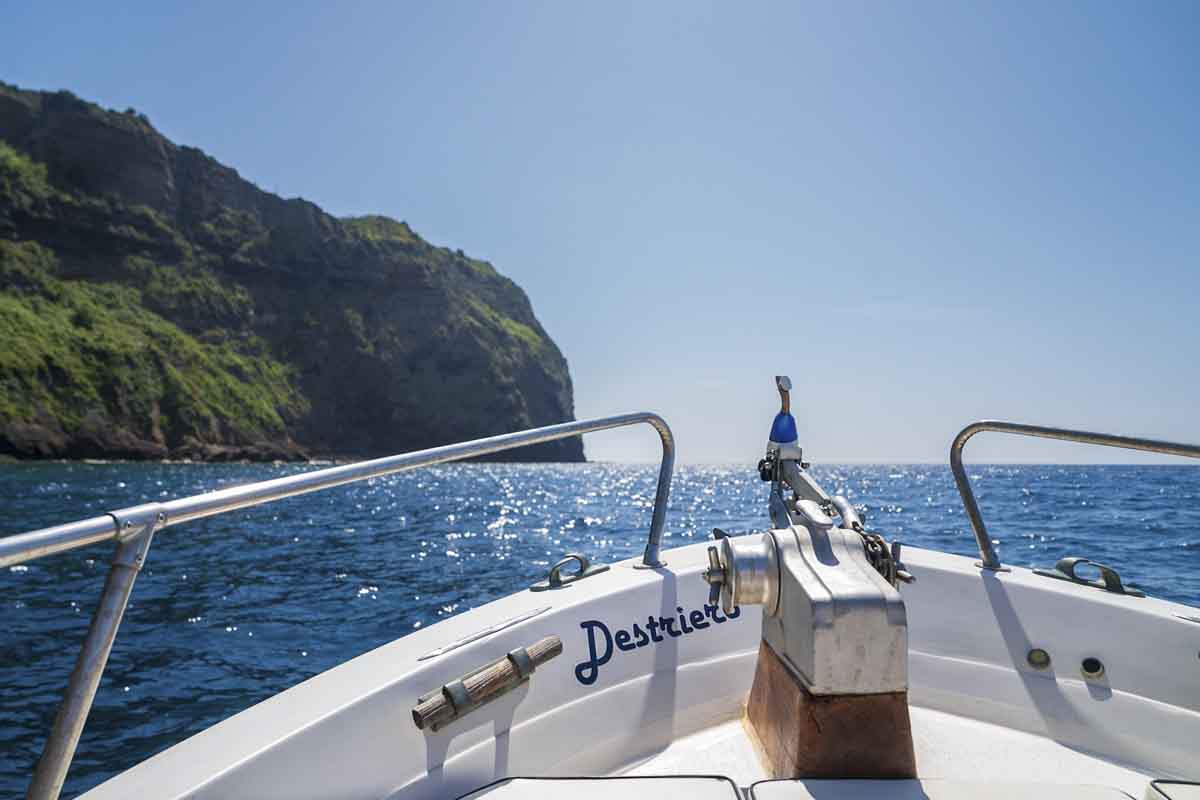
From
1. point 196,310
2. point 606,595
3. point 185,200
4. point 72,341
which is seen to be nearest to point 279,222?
point 185,200

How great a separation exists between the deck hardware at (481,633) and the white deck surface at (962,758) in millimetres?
526

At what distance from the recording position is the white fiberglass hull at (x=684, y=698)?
128 centimetres

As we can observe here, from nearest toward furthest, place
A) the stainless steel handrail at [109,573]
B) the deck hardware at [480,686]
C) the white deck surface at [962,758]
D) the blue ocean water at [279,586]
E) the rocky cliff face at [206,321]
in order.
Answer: the stainless steel handrail at [109,573], the deck hardware at [480,686], the white deck surface at [962,758], the blue ocean water at [279,586], the rocky cliff face at [206,321]

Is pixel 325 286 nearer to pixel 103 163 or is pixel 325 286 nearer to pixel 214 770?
pixel 103 163

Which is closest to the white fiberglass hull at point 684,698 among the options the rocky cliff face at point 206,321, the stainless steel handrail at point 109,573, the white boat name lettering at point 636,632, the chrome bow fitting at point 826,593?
the white boat name lettering at point 636,632

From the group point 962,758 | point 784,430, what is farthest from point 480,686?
point 962,758

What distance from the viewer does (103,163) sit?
226ft

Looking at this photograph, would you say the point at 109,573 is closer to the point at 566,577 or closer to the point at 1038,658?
the point at 566,577

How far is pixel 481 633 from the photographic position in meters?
1.69

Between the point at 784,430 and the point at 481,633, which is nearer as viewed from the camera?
the point at 481,633

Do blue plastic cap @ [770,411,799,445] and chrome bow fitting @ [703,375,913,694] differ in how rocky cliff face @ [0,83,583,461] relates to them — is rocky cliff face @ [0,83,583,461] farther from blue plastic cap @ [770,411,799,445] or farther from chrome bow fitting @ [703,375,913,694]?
chrome bow fitting @ [703,375,913,694]

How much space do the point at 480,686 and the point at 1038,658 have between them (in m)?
1.86

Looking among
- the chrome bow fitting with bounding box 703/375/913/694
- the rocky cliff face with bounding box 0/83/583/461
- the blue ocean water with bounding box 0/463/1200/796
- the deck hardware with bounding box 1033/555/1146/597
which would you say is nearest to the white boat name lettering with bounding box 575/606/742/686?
the chrome bow fitting with bounding box 703/375/913/694

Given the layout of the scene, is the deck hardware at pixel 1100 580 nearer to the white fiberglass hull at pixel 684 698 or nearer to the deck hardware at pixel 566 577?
the white fiberglass hull at pixel 684 698
